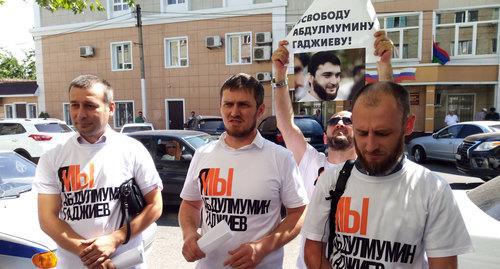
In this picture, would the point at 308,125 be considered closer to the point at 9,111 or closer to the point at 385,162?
the point at 385,162

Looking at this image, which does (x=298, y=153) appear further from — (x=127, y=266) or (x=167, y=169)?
(x=167, y=169)

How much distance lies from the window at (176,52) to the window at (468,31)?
468 inches

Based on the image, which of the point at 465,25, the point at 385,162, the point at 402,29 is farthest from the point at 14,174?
the point at 465,25

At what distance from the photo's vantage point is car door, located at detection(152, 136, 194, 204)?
667cm

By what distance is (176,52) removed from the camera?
19578 mm

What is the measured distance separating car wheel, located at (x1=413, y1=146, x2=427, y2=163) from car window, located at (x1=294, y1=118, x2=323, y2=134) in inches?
177

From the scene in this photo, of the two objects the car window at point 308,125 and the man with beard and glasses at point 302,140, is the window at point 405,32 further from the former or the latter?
the man with beard and glasses at point 302,140

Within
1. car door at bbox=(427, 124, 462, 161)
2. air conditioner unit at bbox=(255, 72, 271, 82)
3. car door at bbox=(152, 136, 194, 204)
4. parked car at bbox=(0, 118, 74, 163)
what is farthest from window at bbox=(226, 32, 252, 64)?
car door at bbox=(152, 136, 194, 204)

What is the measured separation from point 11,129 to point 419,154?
1299cm

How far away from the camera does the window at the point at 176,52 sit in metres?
19.4

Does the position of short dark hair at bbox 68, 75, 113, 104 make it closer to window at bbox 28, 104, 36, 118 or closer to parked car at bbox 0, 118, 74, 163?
parked car at bbox 0, 118, 74, 163

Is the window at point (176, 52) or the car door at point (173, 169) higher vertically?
the window at point (176, 52)

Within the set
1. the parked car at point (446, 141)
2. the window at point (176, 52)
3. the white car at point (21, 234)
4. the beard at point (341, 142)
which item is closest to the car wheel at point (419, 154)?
the parked car at point (446, 141)

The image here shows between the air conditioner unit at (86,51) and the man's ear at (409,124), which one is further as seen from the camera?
the air conditioner unit at (86,51)
